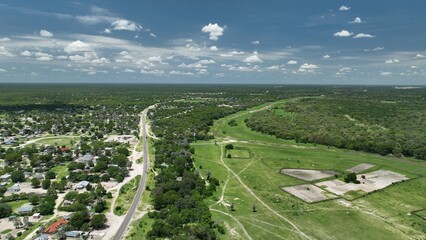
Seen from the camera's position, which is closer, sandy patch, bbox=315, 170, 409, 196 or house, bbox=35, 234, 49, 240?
house, bbox=35, 234, 49, 240

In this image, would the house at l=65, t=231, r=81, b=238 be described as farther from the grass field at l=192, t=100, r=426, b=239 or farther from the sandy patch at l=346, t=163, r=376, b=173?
the sandy patch at l=346, t=163, r=376, b=173

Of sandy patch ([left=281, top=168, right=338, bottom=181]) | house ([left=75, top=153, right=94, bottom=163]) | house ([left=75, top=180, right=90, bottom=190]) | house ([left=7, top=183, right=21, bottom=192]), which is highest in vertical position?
house ([left=75, top=153, right=94, bottom=163])

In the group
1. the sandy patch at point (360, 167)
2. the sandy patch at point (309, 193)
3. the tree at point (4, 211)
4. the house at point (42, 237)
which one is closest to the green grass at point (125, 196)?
the house at point (42, 237)

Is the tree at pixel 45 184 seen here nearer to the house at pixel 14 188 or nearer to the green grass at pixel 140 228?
the house at pixel 14 188

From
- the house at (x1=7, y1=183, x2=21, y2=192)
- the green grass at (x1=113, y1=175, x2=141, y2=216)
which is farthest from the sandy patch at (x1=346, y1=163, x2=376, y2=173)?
the house at (x1=7, y1=183, x2=21, y2=192)

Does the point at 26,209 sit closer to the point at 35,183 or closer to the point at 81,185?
the point at 81,185

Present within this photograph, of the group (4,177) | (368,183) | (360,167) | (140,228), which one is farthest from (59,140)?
(368,183)

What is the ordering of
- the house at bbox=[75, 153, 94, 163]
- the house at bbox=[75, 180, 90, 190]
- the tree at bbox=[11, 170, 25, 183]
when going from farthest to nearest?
the house at bbox=[75, 153, 94, 163] < the tree at bbox=[11, 170, 25, 183] < the house at bbox=[75, 180, 90, 190]
